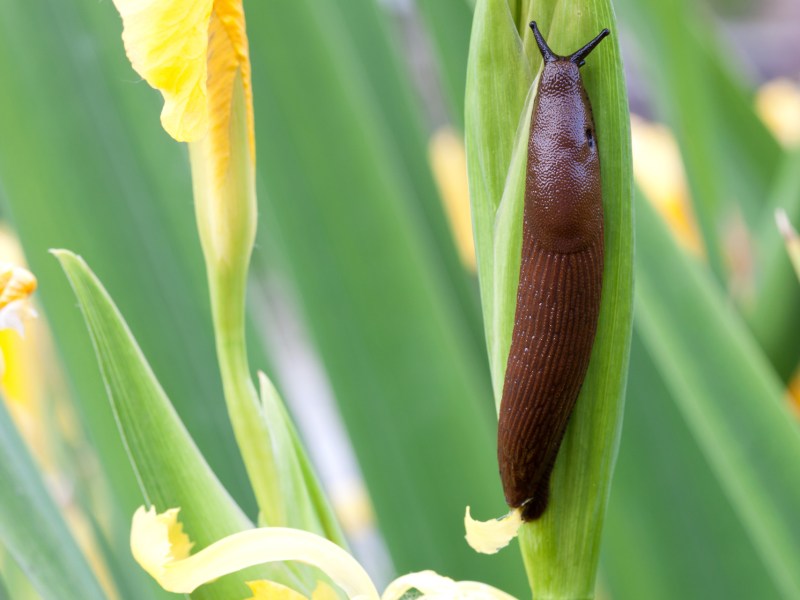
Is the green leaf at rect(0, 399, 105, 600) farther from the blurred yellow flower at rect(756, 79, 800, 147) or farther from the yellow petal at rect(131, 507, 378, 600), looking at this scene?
the blurred yellow flower at rect(756, 79, 800, 147)

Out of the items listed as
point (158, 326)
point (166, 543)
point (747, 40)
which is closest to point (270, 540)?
point (166, 543)

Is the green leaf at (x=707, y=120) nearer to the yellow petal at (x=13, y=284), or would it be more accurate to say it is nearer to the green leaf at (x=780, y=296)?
the green leaf at (x=780, y=296)

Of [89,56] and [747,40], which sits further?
[747,40]

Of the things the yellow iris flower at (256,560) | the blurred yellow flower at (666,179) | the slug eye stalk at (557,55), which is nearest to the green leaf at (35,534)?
the yellow iris flower at (256,560)

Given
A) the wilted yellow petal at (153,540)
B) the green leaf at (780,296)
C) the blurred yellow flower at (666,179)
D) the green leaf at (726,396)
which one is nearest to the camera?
the wilted yellow petal at (153,540)

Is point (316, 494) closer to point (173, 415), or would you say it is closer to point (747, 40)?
point (173, 415)

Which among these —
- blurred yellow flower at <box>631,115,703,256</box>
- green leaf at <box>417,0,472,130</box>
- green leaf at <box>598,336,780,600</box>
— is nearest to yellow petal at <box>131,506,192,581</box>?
green leaf at <box>598,336,780,600</box>

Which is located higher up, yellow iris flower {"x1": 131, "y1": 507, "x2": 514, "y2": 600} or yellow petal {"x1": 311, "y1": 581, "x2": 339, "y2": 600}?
yellow iris flower {"x1": 131, "y1": 507, "x2": 514, "y2": 600}
